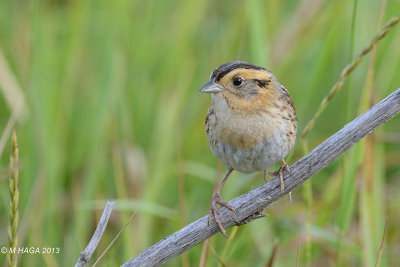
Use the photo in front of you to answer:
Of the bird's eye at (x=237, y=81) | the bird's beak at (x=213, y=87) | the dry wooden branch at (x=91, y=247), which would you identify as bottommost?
the dry wooden branch at (x=91, y=247)

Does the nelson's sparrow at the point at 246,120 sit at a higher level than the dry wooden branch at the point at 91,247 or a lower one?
higher

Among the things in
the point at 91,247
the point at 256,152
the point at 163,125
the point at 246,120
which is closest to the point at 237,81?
the point at 246,120

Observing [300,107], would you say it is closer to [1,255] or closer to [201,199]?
[201,199]

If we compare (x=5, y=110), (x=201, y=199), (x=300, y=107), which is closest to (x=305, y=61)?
(x=300, y=107)

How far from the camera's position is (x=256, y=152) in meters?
2.94

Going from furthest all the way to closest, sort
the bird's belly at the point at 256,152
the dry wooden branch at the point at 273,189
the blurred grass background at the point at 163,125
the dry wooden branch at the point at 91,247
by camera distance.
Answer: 1. the blurred grass background at the point at 163,125
2. the bird's belly at the point at 256,152
3. the dry wooden branch at the point at 273,189
4. the dry wooden branch at the point at 91,247

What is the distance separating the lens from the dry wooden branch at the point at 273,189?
229 centimetres

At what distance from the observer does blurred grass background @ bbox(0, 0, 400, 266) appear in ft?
11.8

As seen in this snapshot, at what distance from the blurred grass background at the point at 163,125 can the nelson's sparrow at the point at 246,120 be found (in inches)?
9.6

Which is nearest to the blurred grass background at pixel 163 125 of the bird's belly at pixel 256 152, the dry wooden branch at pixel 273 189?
the bird's belly at pixel 256 152

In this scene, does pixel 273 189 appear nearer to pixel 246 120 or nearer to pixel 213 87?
pixel 246 120

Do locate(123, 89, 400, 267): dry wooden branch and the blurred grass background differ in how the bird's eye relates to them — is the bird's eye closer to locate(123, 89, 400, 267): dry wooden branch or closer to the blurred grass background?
the blurred grass background

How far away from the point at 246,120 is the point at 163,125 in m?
1.48

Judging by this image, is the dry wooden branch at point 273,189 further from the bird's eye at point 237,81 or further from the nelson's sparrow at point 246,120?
the bird's eye at point 237,81
